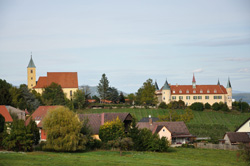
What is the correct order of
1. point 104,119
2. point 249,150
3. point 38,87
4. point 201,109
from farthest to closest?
point 38,87 → point 201,109 → point 104,119 → point 249,150

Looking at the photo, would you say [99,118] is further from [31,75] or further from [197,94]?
[31,75]

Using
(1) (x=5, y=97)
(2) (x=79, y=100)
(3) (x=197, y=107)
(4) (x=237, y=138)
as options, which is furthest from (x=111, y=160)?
(3) (x=197, y=107)

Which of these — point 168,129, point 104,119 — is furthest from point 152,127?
point 104,119

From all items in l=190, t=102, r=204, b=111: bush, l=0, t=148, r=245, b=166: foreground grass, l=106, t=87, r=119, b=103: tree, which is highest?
l=106, t=87, r=119, b=103: tree

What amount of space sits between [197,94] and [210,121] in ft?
87.2

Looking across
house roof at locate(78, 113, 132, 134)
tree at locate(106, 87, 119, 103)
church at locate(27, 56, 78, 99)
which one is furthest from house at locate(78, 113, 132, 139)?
tree at locate(106, 87, 119, 103)

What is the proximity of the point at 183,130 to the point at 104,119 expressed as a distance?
13.4 metres

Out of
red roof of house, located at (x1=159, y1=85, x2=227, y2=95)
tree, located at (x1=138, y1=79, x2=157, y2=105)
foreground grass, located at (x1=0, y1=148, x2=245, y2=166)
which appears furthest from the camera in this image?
red roof of house, located at (x1=159, y1=85, x2=227, y2=95)

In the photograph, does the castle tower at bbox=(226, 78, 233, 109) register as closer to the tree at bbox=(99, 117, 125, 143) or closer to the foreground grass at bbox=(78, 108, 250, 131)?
the foreground grass at bbox=(78, 108, 250, 131)

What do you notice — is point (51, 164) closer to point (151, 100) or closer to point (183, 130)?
point (183, 130)

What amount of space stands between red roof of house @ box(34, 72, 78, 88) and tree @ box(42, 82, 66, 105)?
24.4 feet

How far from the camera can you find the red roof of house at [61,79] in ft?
355

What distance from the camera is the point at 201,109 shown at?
316ft

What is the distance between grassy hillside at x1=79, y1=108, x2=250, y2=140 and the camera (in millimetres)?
69581
